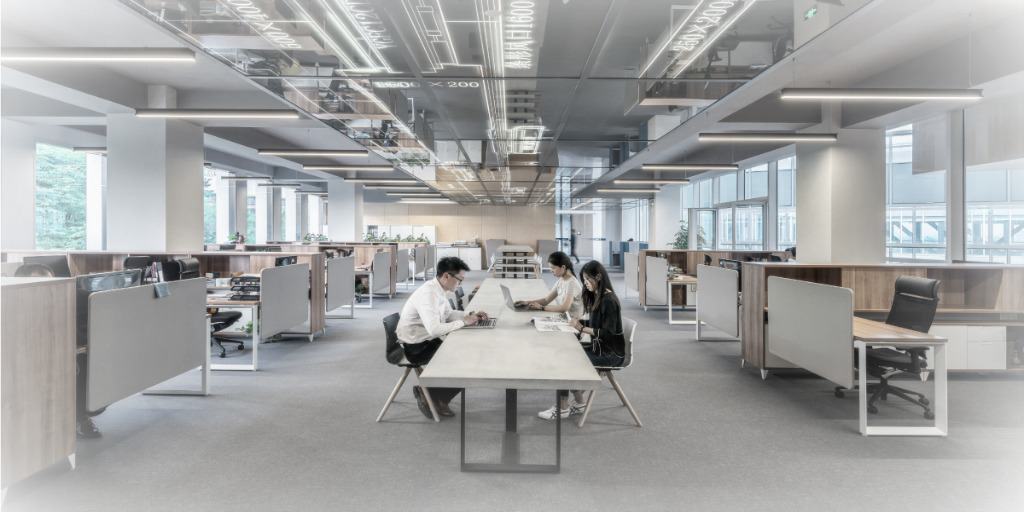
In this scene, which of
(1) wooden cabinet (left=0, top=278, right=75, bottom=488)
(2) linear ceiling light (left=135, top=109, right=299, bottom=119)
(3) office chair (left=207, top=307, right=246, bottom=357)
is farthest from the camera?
(2) linear ceiling light (left=135, top=109, right=299, bottom=119)

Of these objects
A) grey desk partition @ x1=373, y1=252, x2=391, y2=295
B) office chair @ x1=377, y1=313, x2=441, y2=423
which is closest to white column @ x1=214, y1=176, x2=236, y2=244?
grey desk partition @ x1=373, y1=252, x2=391, y2=295

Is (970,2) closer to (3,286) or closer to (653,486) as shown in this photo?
(653,486)

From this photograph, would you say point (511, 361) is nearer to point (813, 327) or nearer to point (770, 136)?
point (813, 327)

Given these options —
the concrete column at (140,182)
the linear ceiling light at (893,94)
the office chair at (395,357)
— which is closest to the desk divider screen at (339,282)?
the concrete column at (140,182)

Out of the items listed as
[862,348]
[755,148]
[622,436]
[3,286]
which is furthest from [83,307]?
[755,148]

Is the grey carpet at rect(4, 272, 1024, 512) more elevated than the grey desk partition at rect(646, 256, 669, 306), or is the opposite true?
the grey desk partition at rect(646, 256, 669, 306)

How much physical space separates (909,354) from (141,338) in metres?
5.87

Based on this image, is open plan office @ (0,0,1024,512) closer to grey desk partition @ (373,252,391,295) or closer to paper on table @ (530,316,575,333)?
paper on table @ (530,316,575,333)

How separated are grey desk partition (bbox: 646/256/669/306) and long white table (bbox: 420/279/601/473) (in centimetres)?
580

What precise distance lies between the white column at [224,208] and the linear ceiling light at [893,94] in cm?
1662

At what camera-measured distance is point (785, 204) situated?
41.7ft

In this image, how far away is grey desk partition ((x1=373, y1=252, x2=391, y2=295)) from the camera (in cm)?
1061

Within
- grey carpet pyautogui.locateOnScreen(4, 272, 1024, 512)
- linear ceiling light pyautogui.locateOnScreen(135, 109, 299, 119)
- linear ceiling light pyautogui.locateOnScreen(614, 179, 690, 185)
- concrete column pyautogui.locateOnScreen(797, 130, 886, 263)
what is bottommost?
→ grey carpet pyautogui.locateOnScreen(4, 272, 1024, 512)

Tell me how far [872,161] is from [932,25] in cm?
296
